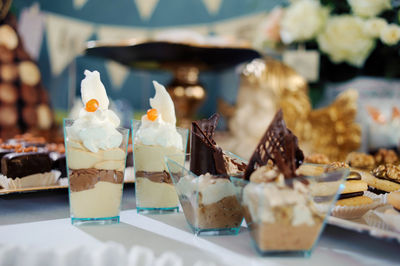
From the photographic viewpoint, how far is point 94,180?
0.77m

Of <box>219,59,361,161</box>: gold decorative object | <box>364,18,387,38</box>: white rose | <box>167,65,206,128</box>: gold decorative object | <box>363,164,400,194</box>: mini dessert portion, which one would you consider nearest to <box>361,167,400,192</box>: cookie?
<box>363,164,400,194</box>: mini dessert portion

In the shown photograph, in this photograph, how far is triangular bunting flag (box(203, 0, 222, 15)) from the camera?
352 centimetres

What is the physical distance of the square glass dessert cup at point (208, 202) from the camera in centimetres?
69

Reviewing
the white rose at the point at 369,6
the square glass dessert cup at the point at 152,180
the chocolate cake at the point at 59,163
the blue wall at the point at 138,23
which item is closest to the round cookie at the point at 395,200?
the square glass dessert cup at the point at 152,180

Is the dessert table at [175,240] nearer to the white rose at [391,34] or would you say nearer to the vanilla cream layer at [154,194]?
the vanilla cream layer at [154,194]

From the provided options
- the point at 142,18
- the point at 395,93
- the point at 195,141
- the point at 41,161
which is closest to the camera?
the point at 195,141

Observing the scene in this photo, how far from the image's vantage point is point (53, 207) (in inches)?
37.3

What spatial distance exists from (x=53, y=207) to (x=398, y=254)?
77 centimetres

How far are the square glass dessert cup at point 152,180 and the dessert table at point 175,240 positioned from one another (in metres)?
0.03

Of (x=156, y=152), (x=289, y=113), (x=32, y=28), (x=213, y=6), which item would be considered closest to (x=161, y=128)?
(x=156, y=152)

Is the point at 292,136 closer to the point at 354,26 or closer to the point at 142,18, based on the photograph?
the point at 354,26

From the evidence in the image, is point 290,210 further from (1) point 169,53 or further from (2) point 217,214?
(1) point 169,53

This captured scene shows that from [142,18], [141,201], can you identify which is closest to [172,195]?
[141,201]

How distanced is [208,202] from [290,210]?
0.18 m
